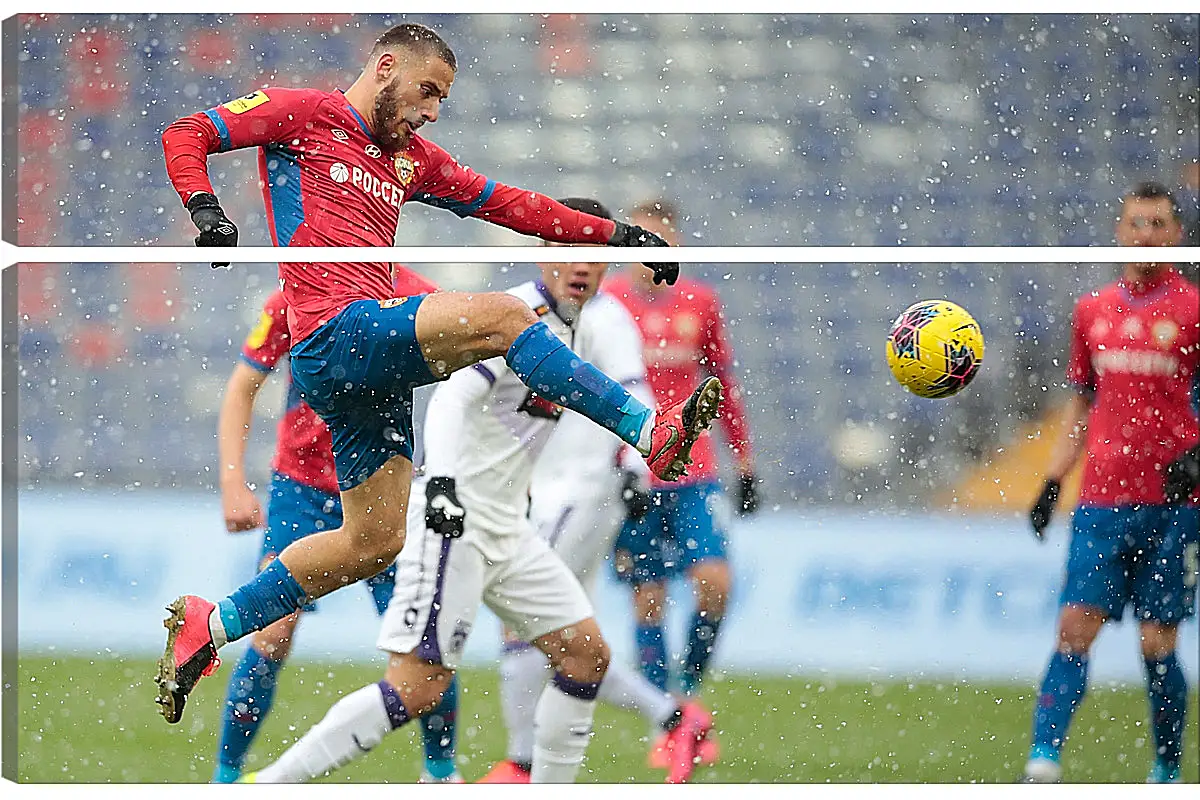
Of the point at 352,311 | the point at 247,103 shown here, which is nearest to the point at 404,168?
the point at 247,103

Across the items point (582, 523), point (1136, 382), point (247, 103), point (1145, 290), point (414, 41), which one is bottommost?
point (582, 523)

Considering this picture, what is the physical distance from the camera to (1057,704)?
3.40m

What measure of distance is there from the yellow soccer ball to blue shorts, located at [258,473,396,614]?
119cm

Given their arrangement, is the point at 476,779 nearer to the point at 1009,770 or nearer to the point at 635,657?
the point at 635,657

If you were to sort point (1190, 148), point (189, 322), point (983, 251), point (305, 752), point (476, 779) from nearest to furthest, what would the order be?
point (983, 251) → point (305, 752) → point (476, 779) → point (1190, 148) → point (189, 322)

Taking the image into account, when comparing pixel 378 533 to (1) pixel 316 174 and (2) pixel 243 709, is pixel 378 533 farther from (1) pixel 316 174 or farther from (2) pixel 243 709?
(2) pixel 243 709

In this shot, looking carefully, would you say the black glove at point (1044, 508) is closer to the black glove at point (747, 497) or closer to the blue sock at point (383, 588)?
the black glove at point (747, 497)

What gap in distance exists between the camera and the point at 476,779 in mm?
3512

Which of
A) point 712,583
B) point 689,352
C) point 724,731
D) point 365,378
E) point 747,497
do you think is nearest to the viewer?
point 365,378

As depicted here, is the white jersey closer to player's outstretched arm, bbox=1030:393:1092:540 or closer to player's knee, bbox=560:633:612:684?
player's knee, bbox=560:633:612:684

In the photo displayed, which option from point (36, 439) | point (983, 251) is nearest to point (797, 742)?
point (983, 251)

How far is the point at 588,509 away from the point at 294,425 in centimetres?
74

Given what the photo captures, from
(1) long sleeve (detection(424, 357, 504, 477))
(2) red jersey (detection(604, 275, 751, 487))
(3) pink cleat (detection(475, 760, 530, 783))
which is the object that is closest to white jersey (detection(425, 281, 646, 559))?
(1) long sleeve (detection(424, 357, 504, 477))

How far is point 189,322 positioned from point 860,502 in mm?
2725
